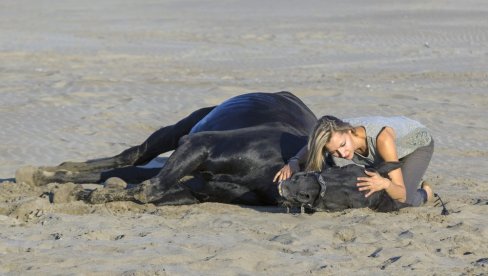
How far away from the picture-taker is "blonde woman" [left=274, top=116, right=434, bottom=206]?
6352mm

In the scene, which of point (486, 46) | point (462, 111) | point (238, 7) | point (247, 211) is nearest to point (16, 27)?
point (238, 7)

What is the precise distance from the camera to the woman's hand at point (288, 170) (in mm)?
6512

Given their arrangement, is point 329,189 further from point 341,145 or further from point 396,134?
point 396,134

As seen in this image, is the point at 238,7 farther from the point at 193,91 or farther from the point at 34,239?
the point at 34,239

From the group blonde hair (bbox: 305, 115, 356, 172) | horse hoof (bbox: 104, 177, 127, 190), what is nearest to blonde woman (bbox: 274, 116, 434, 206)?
blonde hair (bbox: 305, 115, 356, 172)

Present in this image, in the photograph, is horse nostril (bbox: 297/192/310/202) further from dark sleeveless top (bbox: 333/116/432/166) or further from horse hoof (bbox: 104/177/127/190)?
horse hoof (bbox: 104/177/127/190)

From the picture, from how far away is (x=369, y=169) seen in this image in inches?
251

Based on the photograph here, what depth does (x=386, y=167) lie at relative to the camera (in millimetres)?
6473

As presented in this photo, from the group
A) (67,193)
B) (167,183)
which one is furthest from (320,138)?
(67,193)

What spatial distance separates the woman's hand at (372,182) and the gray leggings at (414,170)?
490 millimetres

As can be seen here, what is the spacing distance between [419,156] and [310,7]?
73.1ft

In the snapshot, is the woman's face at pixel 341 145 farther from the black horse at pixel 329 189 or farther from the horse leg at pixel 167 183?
the horse leg at pixel 167 183

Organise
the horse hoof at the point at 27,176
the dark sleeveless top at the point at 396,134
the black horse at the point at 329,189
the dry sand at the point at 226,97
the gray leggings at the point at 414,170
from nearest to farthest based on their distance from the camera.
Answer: the dry sand at the point at 226,97
the black horse at the point at 329,189
the dark sleeveless top at the point at 396,134
the gray leggings at the point at 414,170
the horse hoof at the point at 27,176

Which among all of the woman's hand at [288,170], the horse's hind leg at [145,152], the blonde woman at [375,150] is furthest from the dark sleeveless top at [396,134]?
the horse's hind leg at [145,152]
